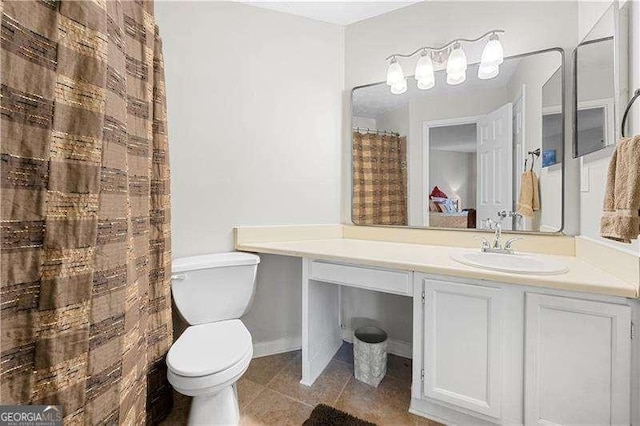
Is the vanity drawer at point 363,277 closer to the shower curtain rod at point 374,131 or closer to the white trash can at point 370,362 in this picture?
the white trash can at point 370,362

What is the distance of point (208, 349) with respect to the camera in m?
1.32

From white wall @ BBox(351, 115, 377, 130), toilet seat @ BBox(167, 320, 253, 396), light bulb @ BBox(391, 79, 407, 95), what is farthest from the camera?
white wall @ BBox(351, 115, 377, 130)

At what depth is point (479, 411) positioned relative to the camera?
125 centimetres

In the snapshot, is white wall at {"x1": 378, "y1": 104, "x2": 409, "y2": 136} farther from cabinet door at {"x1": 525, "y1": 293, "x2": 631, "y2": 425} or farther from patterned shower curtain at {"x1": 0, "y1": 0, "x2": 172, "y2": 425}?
patterned shower curtain at {"x1": 0, "y1": 0, "x2": 172, "y2": 425}

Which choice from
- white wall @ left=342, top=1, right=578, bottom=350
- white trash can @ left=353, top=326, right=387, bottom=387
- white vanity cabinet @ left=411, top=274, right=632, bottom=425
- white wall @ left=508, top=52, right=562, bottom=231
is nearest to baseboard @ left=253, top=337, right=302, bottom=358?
white wall @ left=342, top=1, right=578, bottom=350

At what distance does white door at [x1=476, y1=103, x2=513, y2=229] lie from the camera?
65.6 inches

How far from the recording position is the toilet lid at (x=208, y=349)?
3.87 ft

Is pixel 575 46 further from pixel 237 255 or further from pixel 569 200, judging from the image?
pixel 237 255

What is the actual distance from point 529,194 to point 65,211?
205 centimetres

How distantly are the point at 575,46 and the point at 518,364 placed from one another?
1645 millimetres

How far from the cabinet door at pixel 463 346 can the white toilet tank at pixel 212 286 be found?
1006 millimetres

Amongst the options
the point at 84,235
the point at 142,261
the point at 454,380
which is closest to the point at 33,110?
the point at 84,235

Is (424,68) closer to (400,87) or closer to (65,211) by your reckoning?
(400,87)

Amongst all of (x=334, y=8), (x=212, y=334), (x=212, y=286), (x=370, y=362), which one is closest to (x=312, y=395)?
(x=370, y=362)
